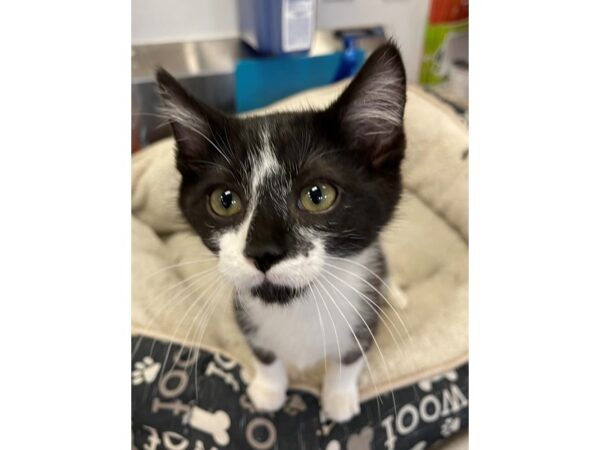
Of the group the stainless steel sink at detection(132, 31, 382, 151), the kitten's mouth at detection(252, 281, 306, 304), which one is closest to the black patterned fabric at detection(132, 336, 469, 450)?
the kitten's mouth at detection(252, 281, 306, 304)

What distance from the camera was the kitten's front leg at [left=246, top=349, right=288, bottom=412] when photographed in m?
1.13

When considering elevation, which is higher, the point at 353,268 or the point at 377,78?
the point at 377,78

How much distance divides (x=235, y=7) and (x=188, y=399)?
1578mm

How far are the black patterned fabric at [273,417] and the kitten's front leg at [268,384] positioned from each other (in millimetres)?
27

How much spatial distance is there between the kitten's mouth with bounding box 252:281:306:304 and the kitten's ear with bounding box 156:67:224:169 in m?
0.28

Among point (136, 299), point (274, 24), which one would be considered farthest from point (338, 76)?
point (136, 299)

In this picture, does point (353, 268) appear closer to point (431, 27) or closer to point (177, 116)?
point (177, 116)

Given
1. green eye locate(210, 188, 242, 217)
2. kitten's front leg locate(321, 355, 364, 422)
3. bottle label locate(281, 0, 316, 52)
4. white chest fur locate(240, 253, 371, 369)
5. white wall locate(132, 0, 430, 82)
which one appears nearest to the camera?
green eye locate(210, 188, 242, 217)

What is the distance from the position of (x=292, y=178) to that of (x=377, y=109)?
0.20 m

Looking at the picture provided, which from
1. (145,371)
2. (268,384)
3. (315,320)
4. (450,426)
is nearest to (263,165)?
(315,320)

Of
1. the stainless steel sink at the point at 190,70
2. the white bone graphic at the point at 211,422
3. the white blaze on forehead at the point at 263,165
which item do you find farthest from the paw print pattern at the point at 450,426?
the stainless steel sink at the point at 190,70

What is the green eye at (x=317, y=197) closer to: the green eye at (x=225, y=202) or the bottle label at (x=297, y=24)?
the green eye at (x=225, y=202)

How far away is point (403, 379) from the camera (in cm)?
119

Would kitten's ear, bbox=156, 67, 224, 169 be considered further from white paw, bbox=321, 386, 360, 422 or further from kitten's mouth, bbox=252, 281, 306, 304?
white paw, bbox=321, 386, 360, 422
